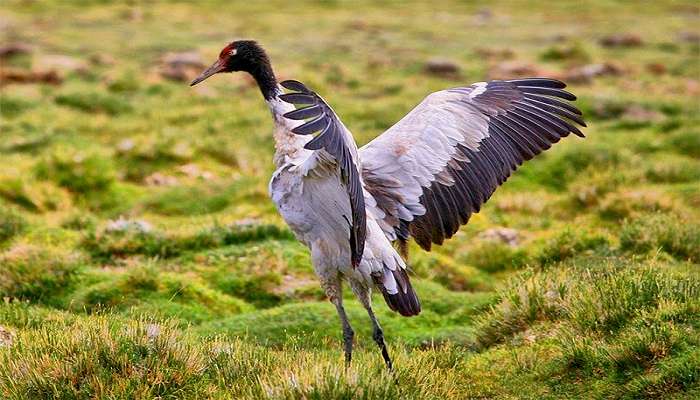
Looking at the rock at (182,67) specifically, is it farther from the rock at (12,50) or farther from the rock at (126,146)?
the rock at (126,146)

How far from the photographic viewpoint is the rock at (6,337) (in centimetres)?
662

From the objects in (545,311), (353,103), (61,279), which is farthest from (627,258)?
(353,103)

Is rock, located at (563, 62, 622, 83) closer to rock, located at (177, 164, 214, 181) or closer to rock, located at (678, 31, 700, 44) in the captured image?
rock, located at (678, 31, 700, 44)

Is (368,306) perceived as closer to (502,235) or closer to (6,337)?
(6,337)

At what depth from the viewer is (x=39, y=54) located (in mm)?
28547

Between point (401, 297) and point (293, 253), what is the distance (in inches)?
162

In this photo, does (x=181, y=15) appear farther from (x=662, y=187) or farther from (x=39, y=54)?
(x=662, y=187)

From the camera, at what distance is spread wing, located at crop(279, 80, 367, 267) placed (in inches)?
206

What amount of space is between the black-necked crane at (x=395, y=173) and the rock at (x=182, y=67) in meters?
19.7

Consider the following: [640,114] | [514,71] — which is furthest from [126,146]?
[514,71]

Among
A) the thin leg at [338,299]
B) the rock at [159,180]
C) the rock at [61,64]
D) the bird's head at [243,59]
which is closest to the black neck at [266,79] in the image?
the bird's head at [243,59]

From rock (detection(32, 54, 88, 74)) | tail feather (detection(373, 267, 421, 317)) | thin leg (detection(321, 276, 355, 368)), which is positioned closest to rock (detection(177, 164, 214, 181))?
thin leg (detection(321, 276, 355, 368))

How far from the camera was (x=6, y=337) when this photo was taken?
6969 millimetres

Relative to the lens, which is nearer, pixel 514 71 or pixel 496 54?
pixel 514 71
